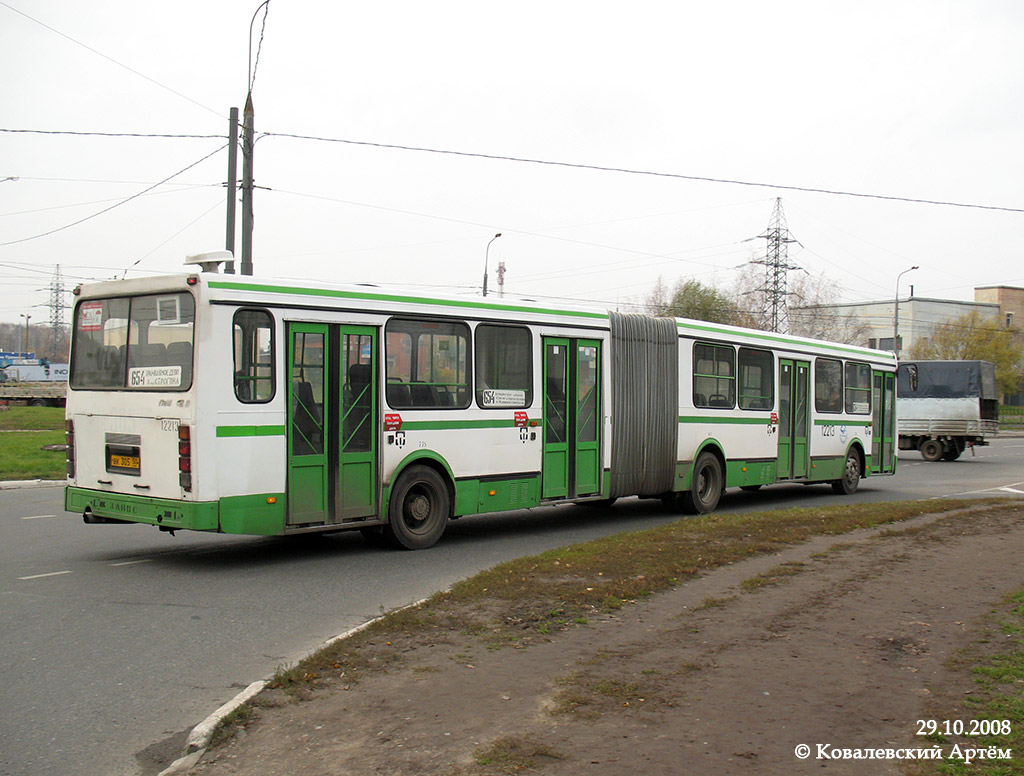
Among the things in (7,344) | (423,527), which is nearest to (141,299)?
(423,527)

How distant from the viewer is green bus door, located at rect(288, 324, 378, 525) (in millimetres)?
10422

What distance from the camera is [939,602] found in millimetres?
8047

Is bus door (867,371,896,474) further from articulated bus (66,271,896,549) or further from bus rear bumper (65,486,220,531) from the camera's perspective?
bus rear bumper (65,486,220,531)

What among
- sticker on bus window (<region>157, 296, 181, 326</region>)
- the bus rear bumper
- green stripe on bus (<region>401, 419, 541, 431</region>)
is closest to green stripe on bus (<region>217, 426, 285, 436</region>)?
the bus rear bumper

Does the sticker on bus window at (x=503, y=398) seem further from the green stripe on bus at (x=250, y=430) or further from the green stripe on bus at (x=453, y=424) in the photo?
the green stripe on bus at (x=250, y=430)

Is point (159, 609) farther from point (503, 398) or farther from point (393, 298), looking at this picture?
point (503, 398)

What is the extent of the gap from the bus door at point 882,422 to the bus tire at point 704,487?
6.10 meters

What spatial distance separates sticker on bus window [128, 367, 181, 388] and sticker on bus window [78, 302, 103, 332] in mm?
892

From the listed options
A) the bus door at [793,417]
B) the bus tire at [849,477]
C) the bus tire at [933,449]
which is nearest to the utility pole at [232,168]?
the bus door at [793,417]

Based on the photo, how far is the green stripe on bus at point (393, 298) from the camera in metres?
10.0

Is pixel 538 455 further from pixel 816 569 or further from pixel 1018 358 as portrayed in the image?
pixel 1018 358

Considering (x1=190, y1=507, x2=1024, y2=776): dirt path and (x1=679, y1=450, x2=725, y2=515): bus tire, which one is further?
(x1=679, y1=450, x2=725, y2=515): bus tire

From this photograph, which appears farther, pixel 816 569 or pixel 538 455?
pixel 538 455

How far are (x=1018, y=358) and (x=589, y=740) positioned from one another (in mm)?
73095
